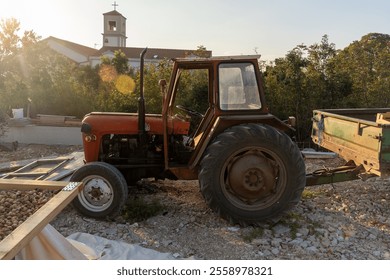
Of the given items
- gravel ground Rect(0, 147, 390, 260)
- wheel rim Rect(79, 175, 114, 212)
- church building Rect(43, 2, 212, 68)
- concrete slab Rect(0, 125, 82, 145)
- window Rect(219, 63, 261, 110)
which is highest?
church building Rect(43, 2, 212, 68)

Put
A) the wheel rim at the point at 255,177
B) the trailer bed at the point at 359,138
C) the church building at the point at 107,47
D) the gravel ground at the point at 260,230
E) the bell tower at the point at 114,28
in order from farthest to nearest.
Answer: the bell tower at the point at 114,28 < the church building at the point at 107,47 < the wheel rim at the point at 255,177 < the trailer bed at the point at 359,138 < the gravel ground at the point at 260,230

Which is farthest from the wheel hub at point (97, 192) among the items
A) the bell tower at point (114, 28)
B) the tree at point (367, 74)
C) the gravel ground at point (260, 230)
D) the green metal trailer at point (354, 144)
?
the bell tower at point (114, 28)

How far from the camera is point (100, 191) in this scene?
4469 mm

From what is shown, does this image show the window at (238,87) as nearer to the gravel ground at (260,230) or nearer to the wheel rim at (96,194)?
the gravel ground at (260,230)

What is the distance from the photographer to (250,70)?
176 inches

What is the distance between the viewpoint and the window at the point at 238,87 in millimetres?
4434

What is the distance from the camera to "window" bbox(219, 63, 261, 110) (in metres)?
4.43

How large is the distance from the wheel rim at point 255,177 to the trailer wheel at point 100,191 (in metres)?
1.22

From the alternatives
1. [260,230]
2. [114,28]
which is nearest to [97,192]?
[260,230]

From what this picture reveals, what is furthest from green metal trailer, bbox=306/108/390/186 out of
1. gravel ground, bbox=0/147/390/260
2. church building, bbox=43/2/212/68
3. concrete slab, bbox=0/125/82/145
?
church building, bbox=43/2/212/68

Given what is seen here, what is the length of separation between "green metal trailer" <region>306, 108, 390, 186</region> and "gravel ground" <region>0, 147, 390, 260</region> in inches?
18.4

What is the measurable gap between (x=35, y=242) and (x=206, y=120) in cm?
282

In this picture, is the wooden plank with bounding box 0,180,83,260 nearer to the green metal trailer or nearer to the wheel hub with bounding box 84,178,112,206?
the wheel hub with bounding box 84,178,112,206
